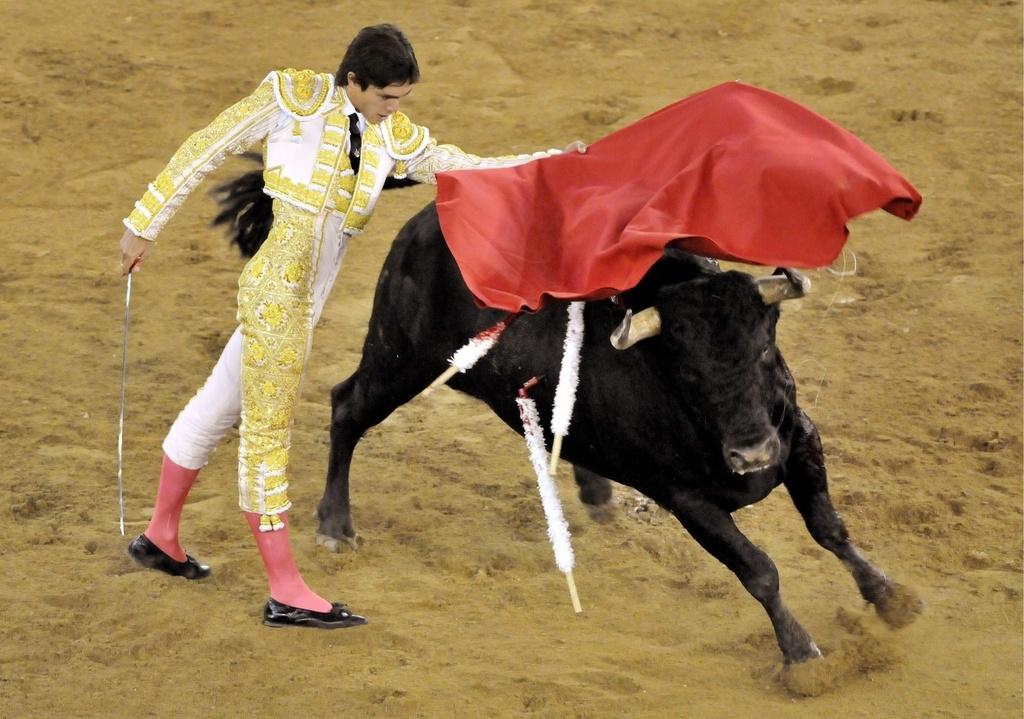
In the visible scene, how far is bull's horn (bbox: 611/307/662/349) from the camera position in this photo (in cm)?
412

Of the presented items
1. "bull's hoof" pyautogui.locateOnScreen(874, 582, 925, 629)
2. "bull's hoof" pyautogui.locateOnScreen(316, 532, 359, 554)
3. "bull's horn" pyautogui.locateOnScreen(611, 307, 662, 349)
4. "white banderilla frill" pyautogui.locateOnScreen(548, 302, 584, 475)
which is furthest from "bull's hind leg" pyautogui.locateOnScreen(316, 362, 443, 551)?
"bull's hoof" pyautogui.locateOnScreen(874, 582, 925, 629)

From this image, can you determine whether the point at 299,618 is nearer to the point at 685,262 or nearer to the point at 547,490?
the point at 547,490

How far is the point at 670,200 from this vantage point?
13.6 feet

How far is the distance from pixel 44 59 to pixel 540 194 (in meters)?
5.57

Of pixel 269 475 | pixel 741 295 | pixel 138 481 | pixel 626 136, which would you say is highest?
pixel 626 136

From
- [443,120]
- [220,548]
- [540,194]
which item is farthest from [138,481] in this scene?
[443,120]

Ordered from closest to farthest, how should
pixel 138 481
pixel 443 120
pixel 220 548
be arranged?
pixel 220 548
pixel 138 481
pixel 443 120

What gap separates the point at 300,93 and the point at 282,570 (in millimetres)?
1410

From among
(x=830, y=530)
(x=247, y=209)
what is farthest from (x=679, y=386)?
(x=247, y=209)

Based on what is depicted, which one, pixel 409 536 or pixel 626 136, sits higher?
pixel 626 136

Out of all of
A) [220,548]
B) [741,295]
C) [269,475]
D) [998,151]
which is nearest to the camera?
[741,295]

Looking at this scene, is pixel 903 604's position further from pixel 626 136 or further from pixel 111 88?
pixel 111 88

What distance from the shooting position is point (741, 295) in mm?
4129

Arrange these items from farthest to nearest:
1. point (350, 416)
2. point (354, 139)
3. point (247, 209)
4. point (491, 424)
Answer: point (491, 424) → point (350, 416) → point (247, 209) → point (354, 139)
